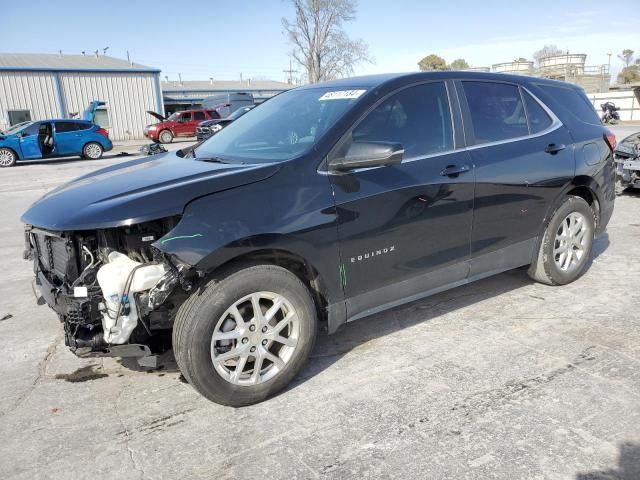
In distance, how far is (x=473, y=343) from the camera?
3639 mm

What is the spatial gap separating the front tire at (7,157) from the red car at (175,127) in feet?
32.6

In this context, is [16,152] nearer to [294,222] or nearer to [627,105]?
[294,222]

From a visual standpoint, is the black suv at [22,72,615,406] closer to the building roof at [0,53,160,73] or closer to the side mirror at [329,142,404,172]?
the side mirror at [329,142,404,172]

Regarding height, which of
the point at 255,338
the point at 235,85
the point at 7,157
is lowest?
the point at 255,338

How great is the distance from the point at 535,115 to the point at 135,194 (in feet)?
10.8

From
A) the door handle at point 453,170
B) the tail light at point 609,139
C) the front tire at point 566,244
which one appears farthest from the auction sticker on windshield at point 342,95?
the tail light at point 609,139

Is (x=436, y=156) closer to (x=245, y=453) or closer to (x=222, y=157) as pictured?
(x=222, y=157)

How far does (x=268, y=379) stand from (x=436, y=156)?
1860mm

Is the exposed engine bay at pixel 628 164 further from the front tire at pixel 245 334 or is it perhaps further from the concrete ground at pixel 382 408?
the front tire at pixel 245 334

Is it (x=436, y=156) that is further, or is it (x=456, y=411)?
(x=436, y=156)

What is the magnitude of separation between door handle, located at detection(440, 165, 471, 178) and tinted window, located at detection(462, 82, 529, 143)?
0.31m

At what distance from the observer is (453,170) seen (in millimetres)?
3557

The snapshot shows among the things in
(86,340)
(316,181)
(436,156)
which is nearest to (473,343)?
(436,156)

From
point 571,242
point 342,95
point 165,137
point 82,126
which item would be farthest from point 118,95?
point 571,242
